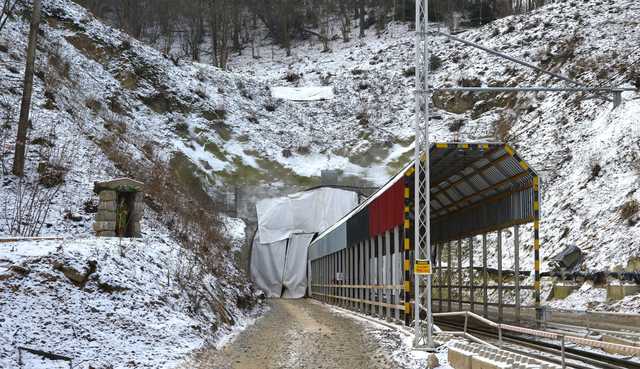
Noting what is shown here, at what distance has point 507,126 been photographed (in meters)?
49.3

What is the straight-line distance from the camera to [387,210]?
21172mm

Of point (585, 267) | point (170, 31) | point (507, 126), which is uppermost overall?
point (170, 31)

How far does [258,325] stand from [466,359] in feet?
37.7

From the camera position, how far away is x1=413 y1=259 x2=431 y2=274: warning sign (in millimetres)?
14094

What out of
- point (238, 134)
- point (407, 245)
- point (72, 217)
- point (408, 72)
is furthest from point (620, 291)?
point (408, 72)

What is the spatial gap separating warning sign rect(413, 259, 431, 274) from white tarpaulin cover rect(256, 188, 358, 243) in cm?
3514

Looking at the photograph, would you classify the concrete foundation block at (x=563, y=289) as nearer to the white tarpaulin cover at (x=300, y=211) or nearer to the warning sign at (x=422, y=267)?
the warning sign at (x=422, y=267)

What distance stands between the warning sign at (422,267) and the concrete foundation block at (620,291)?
1101cm

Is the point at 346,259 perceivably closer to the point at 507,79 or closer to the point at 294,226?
the point at 294,226

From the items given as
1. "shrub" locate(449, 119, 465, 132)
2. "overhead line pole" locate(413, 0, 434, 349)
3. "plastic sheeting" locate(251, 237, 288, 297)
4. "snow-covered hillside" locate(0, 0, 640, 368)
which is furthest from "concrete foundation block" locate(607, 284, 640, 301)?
"shrub" locate(449, 119, 465, 132)

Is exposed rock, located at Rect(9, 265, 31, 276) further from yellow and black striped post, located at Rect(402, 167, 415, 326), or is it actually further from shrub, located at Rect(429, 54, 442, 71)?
shrub, located at Rect(429, 54, 442, 71)

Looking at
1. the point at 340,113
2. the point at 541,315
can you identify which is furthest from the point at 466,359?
the point at 340,113

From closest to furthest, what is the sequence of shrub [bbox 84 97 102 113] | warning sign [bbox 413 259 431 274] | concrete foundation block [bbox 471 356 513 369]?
concrete foundation block [bbox 471 356 513 369] < warning sign [bbox 413 259 431 274] < shrub [bbox 84 97 102 113]

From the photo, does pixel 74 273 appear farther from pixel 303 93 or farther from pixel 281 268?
pixel 303 93
